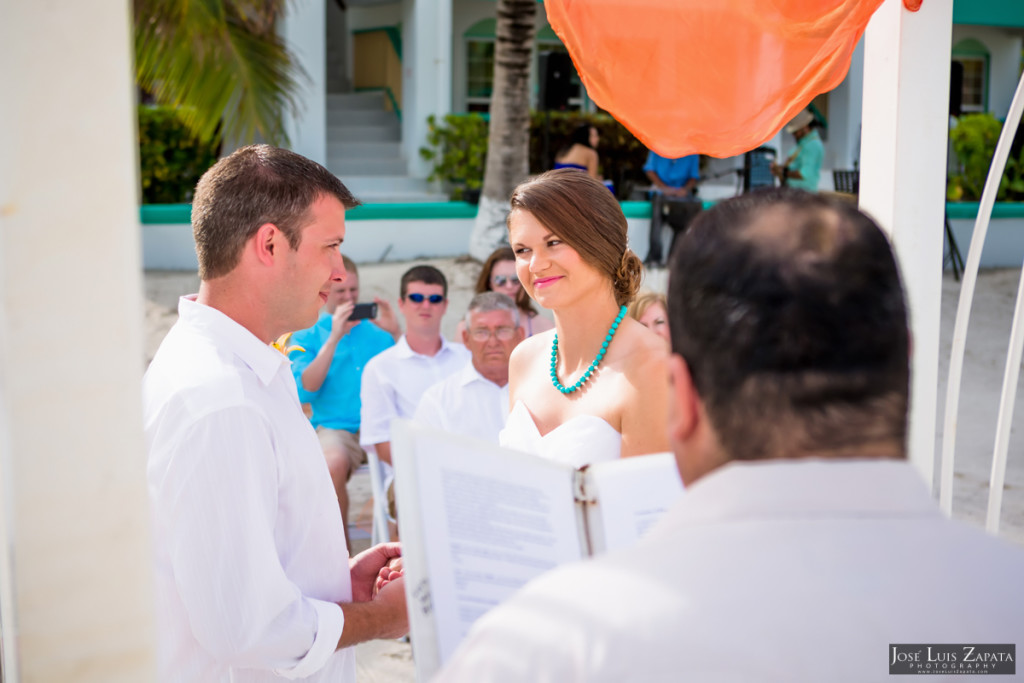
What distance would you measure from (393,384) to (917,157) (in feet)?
10.2

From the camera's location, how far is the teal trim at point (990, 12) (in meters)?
14.6

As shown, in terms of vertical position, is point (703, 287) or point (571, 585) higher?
point (703, 287)

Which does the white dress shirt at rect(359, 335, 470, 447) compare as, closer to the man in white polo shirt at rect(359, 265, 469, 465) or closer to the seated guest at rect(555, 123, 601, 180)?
the man in white polo shirt at rect(359, 265, 469, 465)

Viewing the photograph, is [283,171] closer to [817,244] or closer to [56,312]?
[56,312]

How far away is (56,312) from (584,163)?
31.6 feet

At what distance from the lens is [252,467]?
1.64 meters

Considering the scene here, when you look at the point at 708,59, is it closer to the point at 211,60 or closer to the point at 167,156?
the point at 211,60

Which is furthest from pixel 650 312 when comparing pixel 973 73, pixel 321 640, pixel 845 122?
pixel 973 73

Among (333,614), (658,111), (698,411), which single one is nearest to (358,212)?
(658,111)

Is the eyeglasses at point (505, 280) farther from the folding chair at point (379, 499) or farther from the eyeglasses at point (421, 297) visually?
the folding chair at point (379, 499)

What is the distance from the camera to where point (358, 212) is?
1048 centimetres

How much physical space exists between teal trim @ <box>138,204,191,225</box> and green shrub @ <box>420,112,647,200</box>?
3800mm

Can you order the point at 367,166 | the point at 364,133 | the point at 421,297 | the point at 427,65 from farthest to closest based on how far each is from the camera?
the point at 364,133
the point at 367,166
the point at 427,65
the point at 421,297

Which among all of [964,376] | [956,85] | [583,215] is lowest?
[964,376]
